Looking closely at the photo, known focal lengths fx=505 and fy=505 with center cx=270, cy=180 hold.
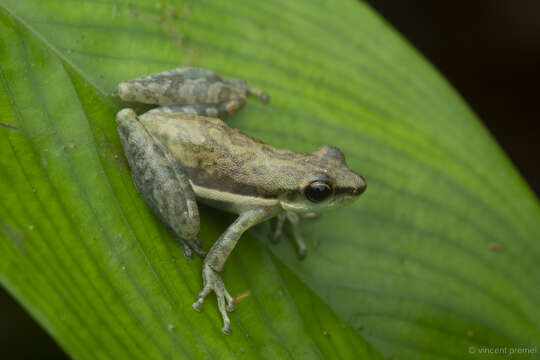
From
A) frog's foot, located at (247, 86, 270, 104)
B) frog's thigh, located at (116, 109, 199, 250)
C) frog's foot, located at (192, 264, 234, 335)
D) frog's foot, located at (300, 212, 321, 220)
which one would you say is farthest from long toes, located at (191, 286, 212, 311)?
frog's foot, located at (247, 86, 270, 104)

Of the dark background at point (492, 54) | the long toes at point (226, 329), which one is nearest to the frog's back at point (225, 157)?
the long toes at point (226, 329)

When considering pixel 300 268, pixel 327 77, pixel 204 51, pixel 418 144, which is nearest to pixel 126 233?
pixel 300 268

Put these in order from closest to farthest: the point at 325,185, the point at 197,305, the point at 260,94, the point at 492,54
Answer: the point at 197,305
the point at 325,185
the point at 260,94
the point at 492,54

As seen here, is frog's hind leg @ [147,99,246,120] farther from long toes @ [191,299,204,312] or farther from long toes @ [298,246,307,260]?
long toes @ [191,299,204,312]

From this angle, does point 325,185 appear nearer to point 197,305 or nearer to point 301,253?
point 301,253

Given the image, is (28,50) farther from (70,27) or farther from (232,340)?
(232,340)

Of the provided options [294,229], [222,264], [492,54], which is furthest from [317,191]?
[492,54]

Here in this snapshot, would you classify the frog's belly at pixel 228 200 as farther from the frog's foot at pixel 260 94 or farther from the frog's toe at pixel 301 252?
the frog's foot at pixel 260 94
